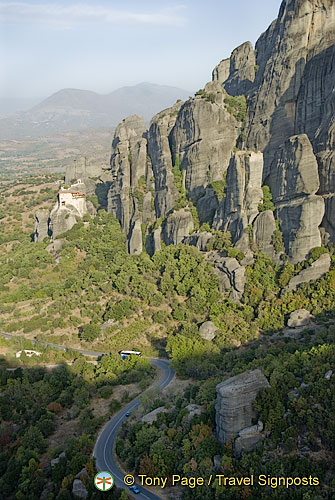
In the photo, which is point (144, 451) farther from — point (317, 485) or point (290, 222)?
point (290, 222)

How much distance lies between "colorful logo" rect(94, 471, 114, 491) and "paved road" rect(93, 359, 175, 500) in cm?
97

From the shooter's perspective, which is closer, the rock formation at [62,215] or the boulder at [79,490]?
the boulder at [79,490]

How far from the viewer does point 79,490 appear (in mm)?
25922

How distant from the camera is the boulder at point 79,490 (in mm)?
25703

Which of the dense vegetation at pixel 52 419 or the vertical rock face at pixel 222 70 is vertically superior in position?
the vertical rock face at pixel 222 70

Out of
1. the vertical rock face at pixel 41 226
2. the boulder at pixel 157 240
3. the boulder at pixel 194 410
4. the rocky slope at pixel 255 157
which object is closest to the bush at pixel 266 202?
the rocky slope at pixel 255 157

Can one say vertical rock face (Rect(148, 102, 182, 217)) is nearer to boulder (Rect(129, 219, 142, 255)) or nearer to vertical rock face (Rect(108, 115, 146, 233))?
vertical rock face (Rect(108, 115, 146, 233))

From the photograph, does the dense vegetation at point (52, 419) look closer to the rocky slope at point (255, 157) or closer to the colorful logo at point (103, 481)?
the colorful logo at point (103, 481)

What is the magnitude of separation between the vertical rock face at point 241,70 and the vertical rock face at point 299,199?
86.2 feet

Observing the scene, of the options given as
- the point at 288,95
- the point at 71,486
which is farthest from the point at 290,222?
the point at 71,486

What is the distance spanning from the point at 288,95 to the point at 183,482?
1894 inches

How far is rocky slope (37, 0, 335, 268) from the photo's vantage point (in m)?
49.2

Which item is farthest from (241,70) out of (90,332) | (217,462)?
(217,462)

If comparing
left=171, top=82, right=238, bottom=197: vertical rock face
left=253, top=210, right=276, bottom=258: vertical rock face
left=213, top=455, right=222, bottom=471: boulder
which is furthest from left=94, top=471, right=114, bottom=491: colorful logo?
left=171, top=82, right=238, bottom=197: vertical rock face
